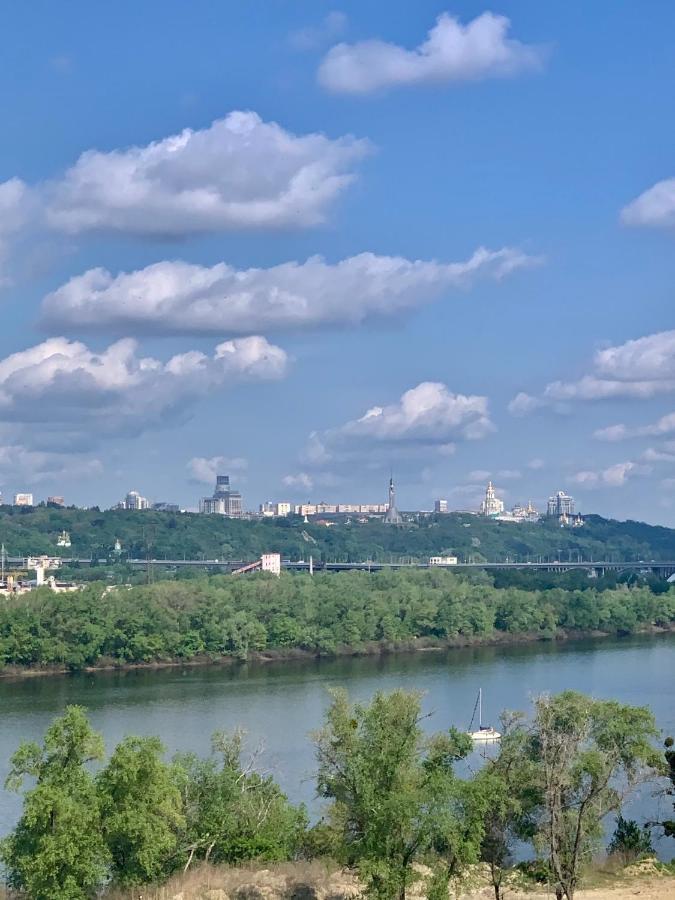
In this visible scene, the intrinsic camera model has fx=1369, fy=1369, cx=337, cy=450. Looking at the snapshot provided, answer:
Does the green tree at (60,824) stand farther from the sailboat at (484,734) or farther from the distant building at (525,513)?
the distant building at (525,513)

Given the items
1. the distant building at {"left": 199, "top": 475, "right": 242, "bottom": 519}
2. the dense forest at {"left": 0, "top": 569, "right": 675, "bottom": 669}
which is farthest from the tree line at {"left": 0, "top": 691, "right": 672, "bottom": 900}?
the distant building at {"left": 199, "top": 475, "right": 242, "bottom": 519}

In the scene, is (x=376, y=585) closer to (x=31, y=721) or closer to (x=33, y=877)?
(x=31, y=721)

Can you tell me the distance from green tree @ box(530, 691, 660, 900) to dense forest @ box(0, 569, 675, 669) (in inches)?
1090

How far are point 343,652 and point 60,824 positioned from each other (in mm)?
32834

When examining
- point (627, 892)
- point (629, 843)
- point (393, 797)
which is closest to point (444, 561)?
point (629, 843)

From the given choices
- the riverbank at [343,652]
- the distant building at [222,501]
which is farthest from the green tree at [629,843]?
the distant building at [222,501]

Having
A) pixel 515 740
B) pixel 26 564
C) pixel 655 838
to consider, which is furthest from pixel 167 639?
pixel 26 564

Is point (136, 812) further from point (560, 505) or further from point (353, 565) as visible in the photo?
point (560, 505)

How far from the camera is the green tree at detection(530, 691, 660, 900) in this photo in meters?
13.8

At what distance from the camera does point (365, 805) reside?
44.8 feet

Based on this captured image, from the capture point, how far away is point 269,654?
44.4m

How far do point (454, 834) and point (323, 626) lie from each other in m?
33.9

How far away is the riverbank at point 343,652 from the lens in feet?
134

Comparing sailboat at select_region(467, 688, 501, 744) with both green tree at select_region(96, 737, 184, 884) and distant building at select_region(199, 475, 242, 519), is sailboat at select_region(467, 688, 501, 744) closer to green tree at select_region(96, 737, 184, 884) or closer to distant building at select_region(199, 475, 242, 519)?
green tree at select_region(96, 737, 184, 884)
